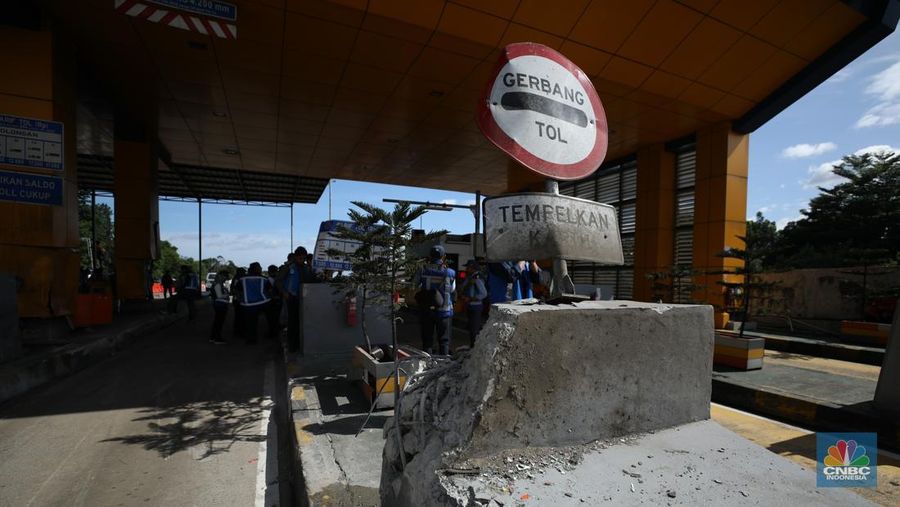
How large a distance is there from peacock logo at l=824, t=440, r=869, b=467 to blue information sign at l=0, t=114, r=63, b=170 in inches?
418

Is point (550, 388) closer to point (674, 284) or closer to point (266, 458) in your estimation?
point (266, 458)

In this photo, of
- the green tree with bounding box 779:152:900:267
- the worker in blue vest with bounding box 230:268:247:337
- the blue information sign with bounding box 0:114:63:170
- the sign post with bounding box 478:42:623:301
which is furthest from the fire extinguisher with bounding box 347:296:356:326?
the green tree with bounding box 779:152:900:267

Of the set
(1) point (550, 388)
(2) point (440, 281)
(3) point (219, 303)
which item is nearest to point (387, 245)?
(2) point (440, 281)

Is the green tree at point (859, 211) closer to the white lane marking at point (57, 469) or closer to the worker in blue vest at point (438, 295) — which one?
the worker in blue vest at point (438, 295)

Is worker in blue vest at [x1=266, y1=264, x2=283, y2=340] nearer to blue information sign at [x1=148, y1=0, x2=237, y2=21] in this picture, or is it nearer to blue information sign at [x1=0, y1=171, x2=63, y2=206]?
blue information sign at [x1=0, y1=171, x2=63, y2=206]

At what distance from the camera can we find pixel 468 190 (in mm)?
19641

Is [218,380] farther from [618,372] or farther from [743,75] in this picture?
[743,75]

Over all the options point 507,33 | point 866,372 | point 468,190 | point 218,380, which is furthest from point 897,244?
point 218,380

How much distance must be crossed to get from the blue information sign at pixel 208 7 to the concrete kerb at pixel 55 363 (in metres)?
5.42

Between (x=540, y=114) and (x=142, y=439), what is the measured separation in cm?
474

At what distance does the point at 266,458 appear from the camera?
3814 mm

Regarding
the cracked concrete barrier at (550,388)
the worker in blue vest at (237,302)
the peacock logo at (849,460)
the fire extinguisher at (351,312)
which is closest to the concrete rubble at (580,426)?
the cracked concrete barrier at (550,388)

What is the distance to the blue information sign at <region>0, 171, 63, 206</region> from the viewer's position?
22.1ft

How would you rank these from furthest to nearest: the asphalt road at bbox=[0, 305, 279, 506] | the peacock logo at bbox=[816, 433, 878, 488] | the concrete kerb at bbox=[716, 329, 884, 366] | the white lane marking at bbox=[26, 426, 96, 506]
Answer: the concrete kerb at bbox=[716, 329, 884, 366] < the asphalt road at bbox=[0, 305, 279, 506] < the white lane marking at bbox=[26, 426, 96, 506] < the peacock logo at bbox=[816, 433, 878, 488]
